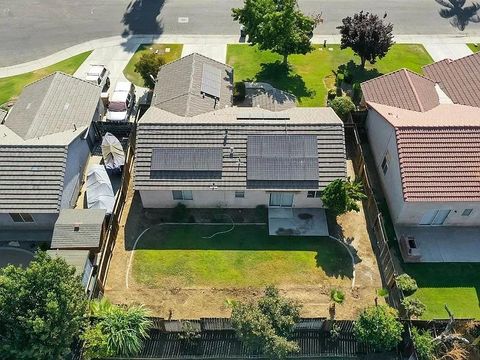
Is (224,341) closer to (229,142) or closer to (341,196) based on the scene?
A: (341,196)

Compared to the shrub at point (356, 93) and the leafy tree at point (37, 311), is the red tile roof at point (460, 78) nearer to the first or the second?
the shrub at point (356, 93)

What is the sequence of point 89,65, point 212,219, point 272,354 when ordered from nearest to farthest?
point 272,354 → point 212,219 → point 89,65

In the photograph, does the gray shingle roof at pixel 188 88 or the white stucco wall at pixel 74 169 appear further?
the gray shingle roof at pixel 188 88

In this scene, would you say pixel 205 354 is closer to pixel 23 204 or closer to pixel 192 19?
pixel 23 204

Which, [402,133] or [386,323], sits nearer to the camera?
[386,323]

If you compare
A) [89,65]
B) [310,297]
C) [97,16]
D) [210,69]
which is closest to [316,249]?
[310,297]

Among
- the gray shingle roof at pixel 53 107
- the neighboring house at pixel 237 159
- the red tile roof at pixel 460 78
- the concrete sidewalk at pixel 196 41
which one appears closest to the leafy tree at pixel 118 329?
the neighboring house at pixel 237 159
